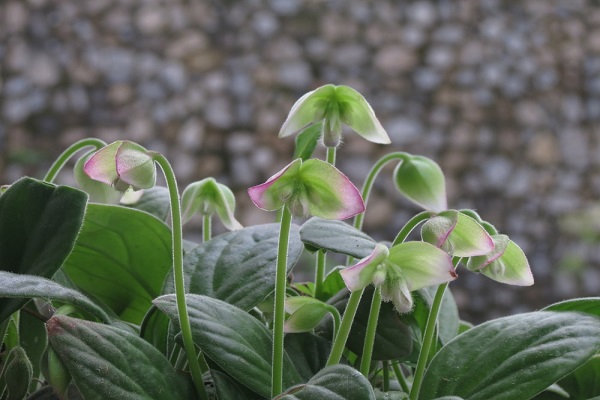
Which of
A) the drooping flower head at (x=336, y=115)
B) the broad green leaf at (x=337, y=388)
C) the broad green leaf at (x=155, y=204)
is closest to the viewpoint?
the broad green leaf at (x=337, y=388)

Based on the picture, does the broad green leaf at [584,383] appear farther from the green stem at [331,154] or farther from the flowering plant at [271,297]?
the green stem at [331,154]

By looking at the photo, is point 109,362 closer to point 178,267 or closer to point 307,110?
point 178,267

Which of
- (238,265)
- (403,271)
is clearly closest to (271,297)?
(238,265)

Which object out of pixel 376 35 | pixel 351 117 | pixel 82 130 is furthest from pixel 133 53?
pixel 351 117

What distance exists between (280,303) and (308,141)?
0.43 feet

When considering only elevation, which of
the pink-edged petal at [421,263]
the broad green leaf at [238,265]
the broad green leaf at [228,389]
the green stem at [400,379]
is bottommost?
the green stem at [400,379]

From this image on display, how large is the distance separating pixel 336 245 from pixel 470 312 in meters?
2.64

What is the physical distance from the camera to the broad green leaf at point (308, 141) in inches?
18.2

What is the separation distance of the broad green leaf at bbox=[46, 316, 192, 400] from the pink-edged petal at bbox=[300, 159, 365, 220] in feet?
0.32

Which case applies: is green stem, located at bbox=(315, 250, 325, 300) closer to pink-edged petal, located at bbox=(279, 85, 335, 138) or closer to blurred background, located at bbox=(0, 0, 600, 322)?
pink-edged petal, located at bbox=(279, 85, 335, 138)

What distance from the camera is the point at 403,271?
340 mm

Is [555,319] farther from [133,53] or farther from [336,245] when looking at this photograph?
[133,53]

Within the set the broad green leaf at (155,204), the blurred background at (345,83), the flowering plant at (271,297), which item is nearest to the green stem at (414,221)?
the flowering plant at (271,297)

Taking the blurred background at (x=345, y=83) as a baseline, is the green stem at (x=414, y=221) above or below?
above
